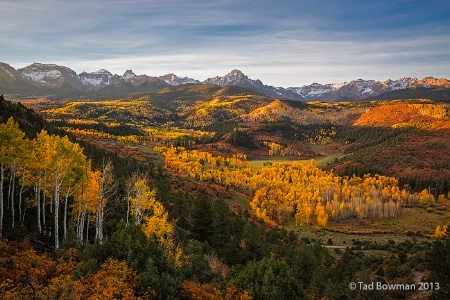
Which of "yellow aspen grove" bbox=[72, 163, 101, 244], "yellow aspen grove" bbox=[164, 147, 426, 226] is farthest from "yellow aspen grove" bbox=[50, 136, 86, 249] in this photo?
"yellow aspen grove" bbox=[164, 147, 426, 226]

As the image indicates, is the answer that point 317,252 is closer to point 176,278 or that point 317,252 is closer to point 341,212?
point 176,278

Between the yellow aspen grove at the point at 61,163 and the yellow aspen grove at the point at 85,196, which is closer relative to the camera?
the yellow aspen grove at the point at 61,163

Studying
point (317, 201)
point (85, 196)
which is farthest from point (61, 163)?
point (317, 201)

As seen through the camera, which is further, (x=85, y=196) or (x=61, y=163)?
(x=85, y=196)

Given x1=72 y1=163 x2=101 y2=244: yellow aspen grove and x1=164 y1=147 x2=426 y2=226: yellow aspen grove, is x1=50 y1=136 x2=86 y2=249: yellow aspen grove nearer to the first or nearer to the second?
x1=72 y1=163 x2=101 y2=244: yellow aspen grove

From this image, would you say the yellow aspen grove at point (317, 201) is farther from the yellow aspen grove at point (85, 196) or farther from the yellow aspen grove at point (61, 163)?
the yellow aspen grove at point (61, 163)

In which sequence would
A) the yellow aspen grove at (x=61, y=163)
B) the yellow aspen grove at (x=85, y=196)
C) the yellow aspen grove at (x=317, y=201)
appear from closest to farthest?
the yellow aspen grove at (x=61, y=163) → the yellow aspen grove at (x=85, y=196) → the yellow aspen grove at (x=317, y=201)

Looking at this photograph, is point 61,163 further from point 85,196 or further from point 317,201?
point 317,201

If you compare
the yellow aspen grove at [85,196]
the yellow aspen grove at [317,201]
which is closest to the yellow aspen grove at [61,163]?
the yellow aspen grove at [85,196]

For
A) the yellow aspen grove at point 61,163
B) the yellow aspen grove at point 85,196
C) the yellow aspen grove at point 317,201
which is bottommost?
the yellow aspen grove at point 317,201

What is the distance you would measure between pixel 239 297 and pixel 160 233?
2250cm

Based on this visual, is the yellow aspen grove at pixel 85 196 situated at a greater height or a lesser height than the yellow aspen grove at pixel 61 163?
lesser

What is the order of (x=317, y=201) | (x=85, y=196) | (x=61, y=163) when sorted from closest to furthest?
(x=61, y=163)
(x=85, y=196)
(x=317, y=201)

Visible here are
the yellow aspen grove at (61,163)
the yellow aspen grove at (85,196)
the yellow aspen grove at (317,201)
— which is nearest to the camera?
the yellow aspen grove at (61,163)
